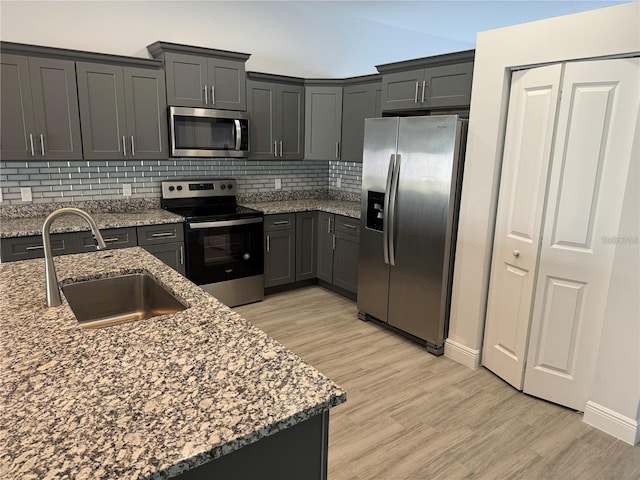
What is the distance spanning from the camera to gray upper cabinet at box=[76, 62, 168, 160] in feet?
11.2

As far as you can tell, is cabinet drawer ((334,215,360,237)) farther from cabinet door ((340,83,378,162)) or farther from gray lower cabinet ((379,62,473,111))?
gray lower cabinet ((379,62,473,111))

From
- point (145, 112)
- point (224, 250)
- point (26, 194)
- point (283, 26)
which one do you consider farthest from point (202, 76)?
point (26, 194)

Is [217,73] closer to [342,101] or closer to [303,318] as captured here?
[342,101]

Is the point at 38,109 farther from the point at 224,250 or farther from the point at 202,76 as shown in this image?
the point at 224,250

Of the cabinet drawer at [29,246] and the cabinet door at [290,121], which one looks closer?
the cabinet drawer at [29,246]

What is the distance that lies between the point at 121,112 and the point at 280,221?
1.71 metres

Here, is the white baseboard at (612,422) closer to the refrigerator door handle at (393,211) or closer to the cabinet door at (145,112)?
the refrigerator door handle at (393,211)

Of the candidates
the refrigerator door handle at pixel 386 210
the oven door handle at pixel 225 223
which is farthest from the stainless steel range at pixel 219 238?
the refrigerator door handle at pixel 386 210

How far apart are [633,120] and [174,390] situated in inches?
97.9

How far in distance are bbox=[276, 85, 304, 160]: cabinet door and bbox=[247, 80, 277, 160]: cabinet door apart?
0.24ft

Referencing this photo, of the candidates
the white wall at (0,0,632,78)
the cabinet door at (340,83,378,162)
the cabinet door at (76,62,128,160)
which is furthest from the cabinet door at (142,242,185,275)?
the cabinet door at (340,83,378,162)

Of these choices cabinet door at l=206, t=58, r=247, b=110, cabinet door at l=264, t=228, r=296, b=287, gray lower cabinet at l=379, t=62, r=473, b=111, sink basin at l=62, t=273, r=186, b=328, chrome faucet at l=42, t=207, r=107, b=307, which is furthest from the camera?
cabinet door at l=264, t=228, r=296, b=287

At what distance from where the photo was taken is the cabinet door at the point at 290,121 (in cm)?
446

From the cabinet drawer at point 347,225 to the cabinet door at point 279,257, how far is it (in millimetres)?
476
